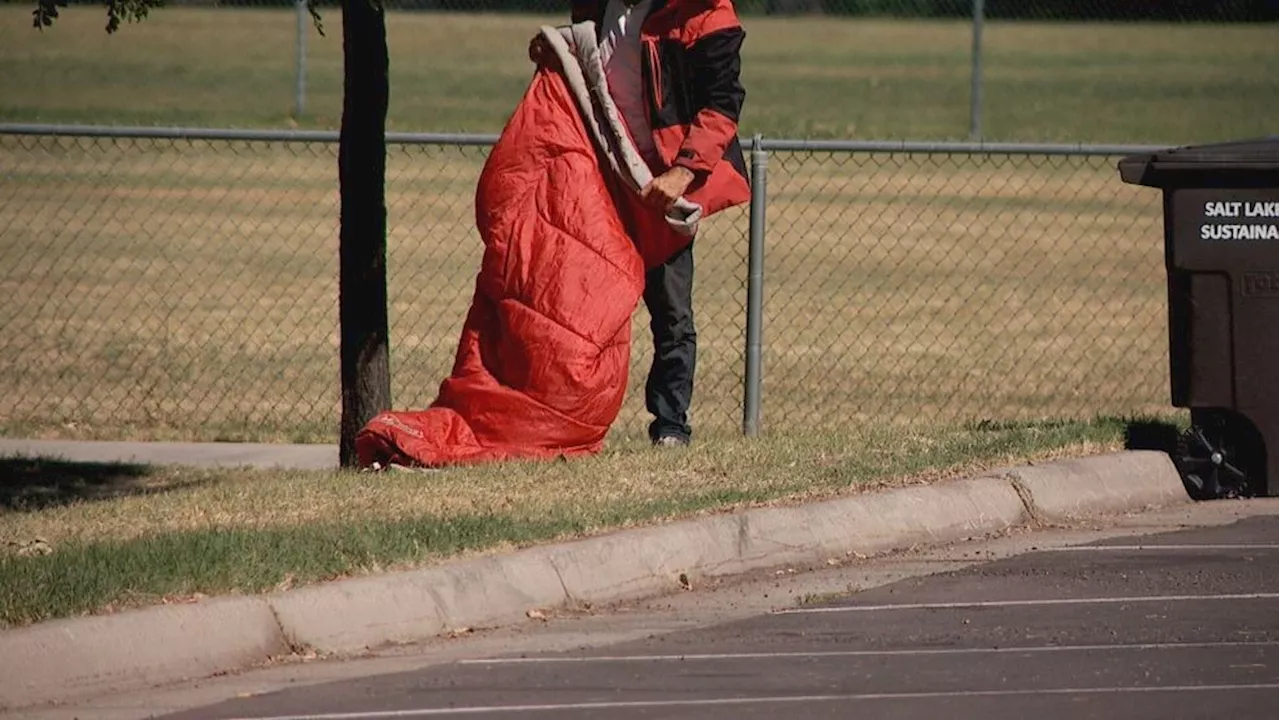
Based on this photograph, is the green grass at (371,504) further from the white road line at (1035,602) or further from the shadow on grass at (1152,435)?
the white road line at (1035,602)

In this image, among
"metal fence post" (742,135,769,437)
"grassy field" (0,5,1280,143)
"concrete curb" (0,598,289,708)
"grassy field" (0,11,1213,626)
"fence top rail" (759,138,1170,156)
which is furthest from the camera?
"grassy field" (0,5,1280,143)

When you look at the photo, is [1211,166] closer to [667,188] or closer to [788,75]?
[667,188]

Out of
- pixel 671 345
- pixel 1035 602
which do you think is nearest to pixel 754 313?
pixel 671 345

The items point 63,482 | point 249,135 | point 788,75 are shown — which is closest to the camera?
point 63,482

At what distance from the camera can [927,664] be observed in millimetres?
6742

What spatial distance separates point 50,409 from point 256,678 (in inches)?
231

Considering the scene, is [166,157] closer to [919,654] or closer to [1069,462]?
[1069,462]

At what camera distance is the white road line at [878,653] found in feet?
22.4

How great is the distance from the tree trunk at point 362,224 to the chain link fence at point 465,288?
4.05 feet

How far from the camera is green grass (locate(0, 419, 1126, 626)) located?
23.3 ft

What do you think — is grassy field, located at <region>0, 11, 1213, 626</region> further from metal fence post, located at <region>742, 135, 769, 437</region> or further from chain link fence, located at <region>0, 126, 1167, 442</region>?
metal fence post, located at <region>742, 135, 769, 437</region>

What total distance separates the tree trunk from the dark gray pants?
109 centimetres

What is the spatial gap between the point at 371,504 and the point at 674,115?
2.34 metres

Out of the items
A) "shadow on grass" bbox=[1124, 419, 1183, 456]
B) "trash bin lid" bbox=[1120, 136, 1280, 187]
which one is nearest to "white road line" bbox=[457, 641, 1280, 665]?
"shadow on grass" bbox=[1124, 419, 1183, 456]
